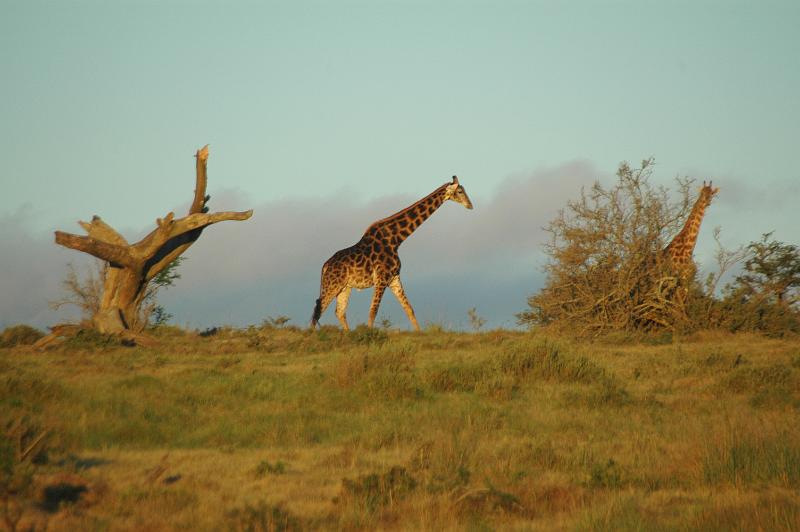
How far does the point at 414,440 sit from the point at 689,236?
11615mm

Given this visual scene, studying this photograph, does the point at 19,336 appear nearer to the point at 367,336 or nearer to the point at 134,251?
the point at 134,251

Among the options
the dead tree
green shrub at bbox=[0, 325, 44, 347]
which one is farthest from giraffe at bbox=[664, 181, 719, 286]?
green shrub at bbox=[0, 325, 44, 347]

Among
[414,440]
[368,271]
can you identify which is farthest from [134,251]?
[414,440]

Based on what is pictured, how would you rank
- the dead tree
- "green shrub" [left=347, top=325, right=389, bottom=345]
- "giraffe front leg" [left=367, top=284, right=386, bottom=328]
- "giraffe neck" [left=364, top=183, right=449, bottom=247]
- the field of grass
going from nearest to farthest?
the field of grass < "green shrub" [left=347, top=325, right=389, bottom=345] < the dead tree < "giraffe front leg" [left=367, top=284, right=386, bottom=328] < "giraffe neck" [left=364, top=183, right=449, bottom=247]

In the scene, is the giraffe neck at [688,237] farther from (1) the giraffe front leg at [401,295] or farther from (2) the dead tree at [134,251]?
(2) the dead tree at [134,251]

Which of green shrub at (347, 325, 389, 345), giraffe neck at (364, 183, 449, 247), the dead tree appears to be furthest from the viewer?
giraffe neck at (364, 183, 449, 247)

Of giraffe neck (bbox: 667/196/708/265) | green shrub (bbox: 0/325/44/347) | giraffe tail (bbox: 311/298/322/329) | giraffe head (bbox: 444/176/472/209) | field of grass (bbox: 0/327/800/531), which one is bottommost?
field of grass (bbox: 0/327/800/531)

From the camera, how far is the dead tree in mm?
18250

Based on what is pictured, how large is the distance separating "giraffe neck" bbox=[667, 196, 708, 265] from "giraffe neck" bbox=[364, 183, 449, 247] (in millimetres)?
5590

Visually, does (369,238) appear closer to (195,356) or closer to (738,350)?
(195,356)

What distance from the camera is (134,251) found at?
18328mm

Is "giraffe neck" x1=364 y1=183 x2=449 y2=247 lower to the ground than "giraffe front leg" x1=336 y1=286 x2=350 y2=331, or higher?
higher

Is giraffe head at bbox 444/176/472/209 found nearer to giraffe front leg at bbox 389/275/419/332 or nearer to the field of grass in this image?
giraffe front leg at bbox 389/275/419/332

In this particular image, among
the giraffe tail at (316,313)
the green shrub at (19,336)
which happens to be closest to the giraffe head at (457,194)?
the giraffe tail at (316,313)
